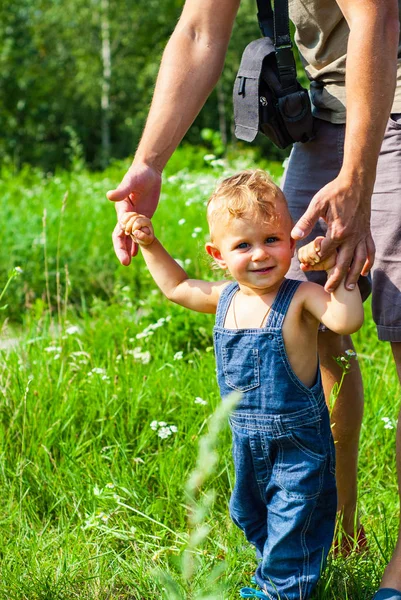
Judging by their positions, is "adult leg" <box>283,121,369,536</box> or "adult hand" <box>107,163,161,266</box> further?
"adult leg" <box>283,121,369,536</box>

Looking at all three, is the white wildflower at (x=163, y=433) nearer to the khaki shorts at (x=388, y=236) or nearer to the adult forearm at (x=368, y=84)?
the khaki shorts at (x=388, y=236)

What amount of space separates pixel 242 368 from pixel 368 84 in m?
0.72

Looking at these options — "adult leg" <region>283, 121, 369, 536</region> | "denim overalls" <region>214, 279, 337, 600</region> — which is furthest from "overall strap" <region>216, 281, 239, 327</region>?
"adult leg" <region>283, 121, 369, 536</region>

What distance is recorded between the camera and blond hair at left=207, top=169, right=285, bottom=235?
1.95 m

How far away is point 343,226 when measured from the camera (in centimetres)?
179

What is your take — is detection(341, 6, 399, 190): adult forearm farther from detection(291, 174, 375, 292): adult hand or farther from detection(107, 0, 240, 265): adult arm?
detection(107, 0, 240, 265): adult arm

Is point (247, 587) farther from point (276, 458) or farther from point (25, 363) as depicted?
point (25, 363)

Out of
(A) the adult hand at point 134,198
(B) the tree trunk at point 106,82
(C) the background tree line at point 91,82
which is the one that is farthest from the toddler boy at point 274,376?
(B) the tree trunk at point 106,82

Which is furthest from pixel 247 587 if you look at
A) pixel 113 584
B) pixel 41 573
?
pixel 41 573

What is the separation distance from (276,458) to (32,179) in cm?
887

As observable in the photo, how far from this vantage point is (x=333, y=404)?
7.74 ft

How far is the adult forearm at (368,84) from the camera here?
5.95ft

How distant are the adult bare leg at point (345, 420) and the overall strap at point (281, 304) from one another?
50cm

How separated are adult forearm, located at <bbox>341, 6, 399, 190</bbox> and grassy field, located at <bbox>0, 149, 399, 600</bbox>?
3.06 feet
